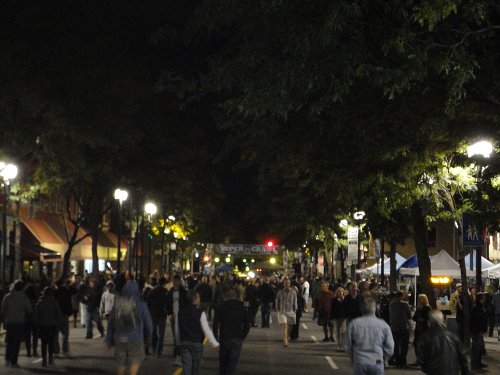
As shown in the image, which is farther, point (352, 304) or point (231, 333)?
point (352, 304)

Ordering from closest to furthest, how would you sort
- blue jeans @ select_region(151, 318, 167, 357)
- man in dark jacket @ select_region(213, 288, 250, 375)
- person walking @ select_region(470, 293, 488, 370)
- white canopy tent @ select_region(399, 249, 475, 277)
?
man in dark jacket @ select_region(213, 288, 250, 375)
person walking @ select_region(470, 293, 488, 370)
blue jeans @ select_region(151, 318, 167, 357)
white canopy tent @ select_region(399, 249, 475, 277)

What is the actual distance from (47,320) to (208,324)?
575cm

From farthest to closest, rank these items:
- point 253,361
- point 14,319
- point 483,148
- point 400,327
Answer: point 253,361, point 400,327, point 14,319, point 483,148

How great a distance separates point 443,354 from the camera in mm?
10859

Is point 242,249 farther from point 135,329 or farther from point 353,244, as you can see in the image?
point 135,329

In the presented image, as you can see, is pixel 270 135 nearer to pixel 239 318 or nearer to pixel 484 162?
pixel 484 162

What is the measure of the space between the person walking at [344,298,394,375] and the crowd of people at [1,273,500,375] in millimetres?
12

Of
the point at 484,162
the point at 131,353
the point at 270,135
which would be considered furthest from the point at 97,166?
the point at 131,353

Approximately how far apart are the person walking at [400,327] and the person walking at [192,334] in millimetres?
8162

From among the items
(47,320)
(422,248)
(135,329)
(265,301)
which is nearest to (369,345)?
(135,329)

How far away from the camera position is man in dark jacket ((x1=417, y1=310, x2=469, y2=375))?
1084 centimetres

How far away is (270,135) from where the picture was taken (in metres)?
21.3

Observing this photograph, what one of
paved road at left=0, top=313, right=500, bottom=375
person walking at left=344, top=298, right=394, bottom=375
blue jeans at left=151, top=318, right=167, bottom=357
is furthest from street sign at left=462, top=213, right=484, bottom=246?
person walking at left=344, top=298, right=394, bottom=375

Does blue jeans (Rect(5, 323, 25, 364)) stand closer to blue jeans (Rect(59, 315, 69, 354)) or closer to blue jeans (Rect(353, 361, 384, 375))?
blue jeans (Rect(59, 315, 69, 354))
